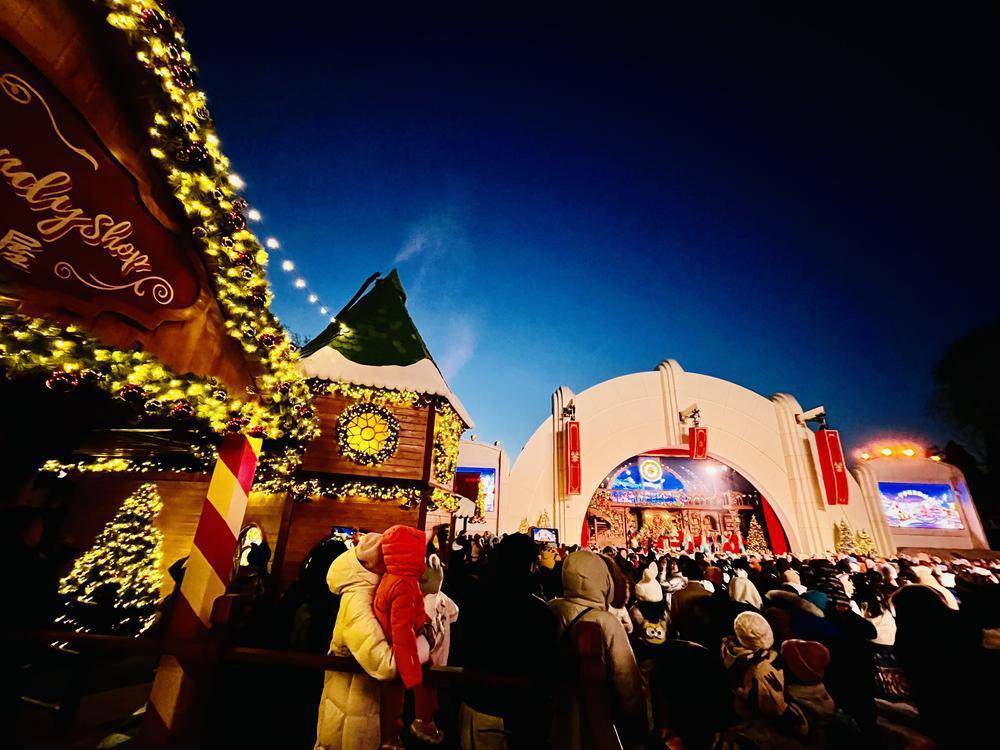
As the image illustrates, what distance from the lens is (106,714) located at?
429 centimetres

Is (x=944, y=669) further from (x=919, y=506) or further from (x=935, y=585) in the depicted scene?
(x=919, y=506)

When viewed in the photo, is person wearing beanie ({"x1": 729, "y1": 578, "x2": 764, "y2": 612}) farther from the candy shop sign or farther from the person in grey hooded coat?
the candy shop sign

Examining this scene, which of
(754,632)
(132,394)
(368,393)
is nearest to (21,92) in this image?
(132,394)

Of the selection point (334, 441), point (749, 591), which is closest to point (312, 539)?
point (334, 441)

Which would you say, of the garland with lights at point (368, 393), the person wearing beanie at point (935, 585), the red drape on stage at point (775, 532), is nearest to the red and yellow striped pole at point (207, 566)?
the garland with lights at point (368, 393)

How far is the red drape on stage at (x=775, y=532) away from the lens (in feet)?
67.1

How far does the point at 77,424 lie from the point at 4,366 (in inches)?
40.0

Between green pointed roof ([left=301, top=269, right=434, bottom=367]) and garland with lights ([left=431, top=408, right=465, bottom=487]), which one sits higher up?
green pointed roof ([left=301, top=269, right=434, bottom=367])

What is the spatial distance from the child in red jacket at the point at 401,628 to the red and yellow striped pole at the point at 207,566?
1865 millimetres

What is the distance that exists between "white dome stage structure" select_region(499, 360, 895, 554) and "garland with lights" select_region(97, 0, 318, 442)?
1602 centimetres

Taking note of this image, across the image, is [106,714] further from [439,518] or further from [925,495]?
[925,495]

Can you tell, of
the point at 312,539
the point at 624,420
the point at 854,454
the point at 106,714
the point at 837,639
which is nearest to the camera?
the point at 837,639

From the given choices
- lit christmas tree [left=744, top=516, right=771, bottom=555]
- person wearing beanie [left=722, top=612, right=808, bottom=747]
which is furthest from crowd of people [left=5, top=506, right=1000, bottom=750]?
lit christmas tree [left=744, top=516, right=771, bottom=555]

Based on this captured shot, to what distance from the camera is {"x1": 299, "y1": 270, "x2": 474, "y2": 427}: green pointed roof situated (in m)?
8.49
